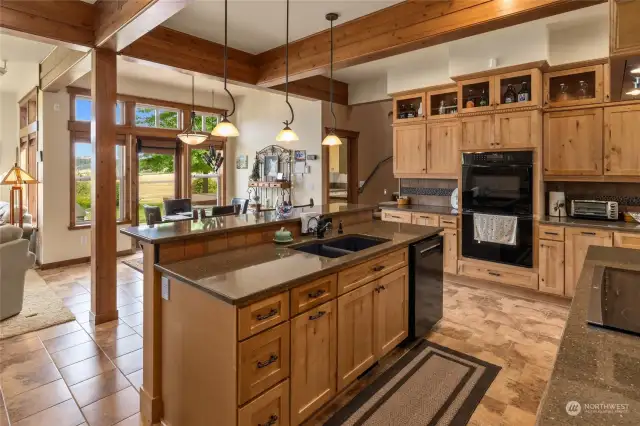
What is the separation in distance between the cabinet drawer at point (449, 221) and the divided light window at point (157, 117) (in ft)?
18.5

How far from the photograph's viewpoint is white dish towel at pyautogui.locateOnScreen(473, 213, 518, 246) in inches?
171

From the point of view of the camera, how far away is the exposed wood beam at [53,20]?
3070mm

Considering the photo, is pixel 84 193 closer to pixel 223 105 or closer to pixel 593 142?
pixel 223 105

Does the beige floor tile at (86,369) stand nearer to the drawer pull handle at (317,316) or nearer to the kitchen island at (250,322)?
the kitchen island at (250,322)

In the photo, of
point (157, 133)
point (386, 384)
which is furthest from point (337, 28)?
point (157, 133)

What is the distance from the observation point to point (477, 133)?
181 inches

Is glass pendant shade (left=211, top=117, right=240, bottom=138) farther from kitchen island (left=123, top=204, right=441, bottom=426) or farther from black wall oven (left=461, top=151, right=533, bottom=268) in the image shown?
black wall oven (left=461, top=151, right=533, bottom=268)

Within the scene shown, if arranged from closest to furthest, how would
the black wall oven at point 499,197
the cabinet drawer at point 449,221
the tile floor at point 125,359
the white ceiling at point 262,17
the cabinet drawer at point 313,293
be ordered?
the cabinet drawer at point 313,293 → the tile floor at point 125,359 → the white ceiling at point 262,17 → the black wall oven at point 499,197 → the cabinet drawer at point 449,221

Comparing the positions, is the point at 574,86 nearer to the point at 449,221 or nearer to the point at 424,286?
the point at 449,221

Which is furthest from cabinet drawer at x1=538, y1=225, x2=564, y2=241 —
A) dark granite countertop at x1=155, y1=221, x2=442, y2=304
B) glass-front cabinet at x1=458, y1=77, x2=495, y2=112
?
dark granite countertop at x1=155, y1=221, x2=442, y2=304

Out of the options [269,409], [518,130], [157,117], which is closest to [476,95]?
[518,130]

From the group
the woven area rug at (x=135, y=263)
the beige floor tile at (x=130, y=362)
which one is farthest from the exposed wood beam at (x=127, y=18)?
the woven area rug at (x=135, y=263)

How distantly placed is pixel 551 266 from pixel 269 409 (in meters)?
3.75

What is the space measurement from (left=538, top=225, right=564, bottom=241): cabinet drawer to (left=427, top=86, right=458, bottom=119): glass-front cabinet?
1896 mm
